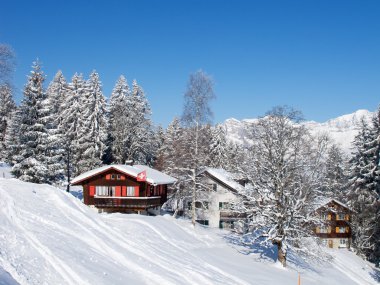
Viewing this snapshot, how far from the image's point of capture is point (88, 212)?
28266 mm

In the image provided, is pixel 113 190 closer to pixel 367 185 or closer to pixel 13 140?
pixel 13 140

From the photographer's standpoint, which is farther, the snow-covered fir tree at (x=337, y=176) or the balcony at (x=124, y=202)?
the snow-covered fir tree at (x=337, y=176)

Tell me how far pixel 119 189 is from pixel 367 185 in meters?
28.7

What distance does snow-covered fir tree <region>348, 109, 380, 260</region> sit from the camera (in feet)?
151

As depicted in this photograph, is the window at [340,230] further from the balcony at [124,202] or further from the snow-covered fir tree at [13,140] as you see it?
the snow-covered fir tree at [13,140]

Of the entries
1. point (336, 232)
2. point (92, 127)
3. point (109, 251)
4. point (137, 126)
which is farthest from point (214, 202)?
point (109, 251)

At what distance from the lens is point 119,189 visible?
4228 cm

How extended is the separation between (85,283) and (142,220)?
16.7 metres

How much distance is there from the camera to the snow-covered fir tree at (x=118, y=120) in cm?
5610

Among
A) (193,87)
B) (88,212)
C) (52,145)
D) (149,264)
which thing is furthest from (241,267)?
(52,145)

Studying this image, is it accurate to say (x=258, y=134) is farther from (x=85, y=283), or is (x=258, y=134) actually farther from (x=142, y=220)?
(x=85, y=283)

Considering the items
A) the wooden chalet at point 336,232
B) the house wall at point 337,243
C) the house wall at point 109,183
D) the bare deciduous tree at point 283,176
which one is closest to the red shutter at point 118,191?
the house wall at point 109,183

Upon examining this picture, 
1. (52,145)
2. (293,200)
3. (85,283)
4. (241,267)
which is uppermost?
(52,145)

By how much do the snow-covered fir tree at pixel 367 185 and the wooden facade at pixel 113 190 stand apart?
2410 cm
